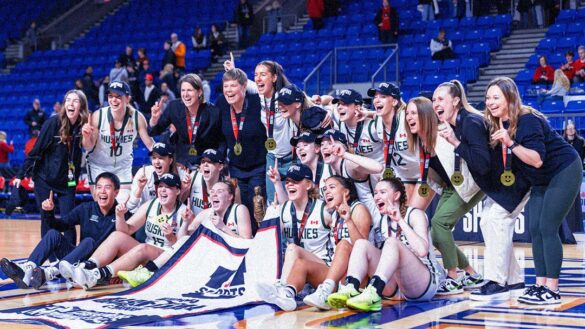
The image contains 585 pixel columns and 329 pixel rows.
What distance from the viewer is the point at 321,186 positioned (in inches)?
297

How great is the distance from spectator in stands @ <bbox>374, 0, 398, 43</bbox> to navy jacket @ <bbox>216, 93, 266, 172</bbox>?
11.0 m

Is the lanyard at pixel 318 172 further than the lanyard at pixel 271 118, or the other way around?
the lanyard at pixel 271 118

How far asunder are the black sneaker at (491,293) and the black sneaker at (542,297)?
0.33 metres

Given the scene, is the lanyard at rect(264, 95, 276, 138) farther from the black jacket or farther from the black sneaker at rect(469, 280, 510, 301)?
the black sneaker at rect(469, 280, 510, 301)

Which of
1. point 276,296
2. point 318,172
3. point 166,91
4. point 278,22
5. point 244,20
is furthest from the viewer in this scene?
point 278,22

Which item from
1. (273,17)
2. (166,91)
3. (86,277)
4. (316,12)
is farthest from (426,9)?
(86,277)

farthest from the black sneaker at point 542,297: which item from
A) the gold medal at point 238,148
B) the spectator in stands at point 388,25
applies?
the spectator in stands at point 388,25

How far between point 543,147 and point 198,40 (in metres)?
16.8

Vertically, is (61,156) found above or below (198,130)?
below

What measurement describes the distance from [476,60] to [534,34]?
1.82 m

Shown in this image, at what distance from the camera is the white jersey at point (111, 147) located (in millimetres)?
8766

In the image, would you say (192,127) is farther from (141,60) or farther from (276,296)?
(141,60)

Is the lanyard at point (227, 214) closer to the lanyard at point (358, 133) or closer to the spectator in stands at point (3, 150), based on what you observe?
the lanyard at point (358, 133)

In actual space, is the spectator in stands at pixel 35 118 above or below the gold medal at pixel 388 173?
above
